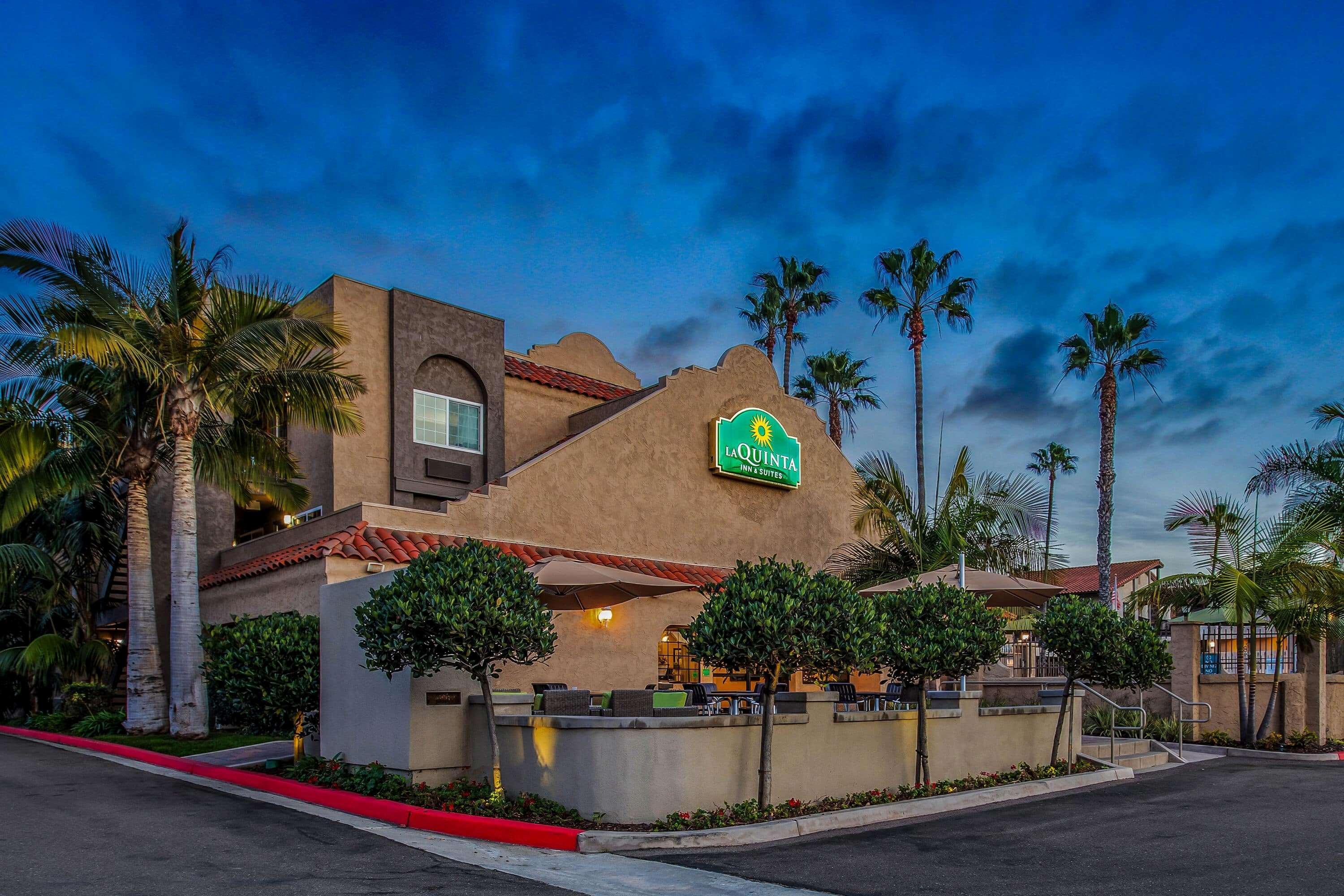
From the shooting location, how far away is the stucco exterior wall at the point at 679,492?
21938 millimetres

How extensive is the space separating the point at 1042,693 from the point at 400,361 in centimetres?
1549

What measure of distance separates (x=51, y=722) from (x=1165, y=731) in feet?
77.3

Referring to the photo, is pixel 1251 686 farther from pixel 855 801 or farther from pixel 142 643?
pixel 142 643

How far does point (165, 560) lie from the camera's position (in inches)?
979

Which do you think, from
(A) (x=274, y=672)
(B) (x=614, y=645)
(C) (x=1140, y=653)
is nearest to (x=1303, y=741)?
(C) (x=1140, y=653)

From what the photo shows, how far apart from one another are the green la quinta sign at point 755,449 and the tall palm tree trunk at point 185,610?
11.8m

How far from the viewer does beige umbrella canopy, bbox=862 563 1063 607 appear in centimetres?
1819

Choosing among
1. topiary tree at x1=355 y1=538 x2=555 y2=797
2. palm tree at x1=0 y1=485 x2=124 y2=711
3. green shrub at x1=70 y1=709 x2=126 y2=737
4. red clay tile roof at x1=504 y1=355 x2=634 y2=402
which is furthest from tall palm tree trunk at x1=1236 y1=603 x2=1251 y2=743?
palm tree at x1=0 y1=485 x2=124 y2=711

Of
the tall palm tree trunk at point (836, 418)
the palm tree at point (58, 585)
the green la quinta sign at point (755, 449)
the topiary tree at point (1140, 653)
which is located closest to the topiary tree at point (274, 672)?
the palm tree at point (58, 585)

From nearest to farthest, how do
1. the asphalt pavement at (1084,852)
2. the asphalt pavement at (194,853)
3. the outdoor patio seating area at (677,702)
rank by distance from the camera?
the asphalt pavement at (194,853) < the asphalt pavement at (1084,852) < the outdoor patio seating area at (677,702)

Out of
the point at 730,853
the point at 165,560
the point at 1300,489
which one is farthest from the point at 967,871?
the point at 165,560

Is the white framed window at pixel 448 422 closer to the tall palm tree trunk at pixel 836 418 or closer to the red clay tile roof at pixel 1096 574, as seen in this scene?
the tall palm tree trunk at pixel 836 418

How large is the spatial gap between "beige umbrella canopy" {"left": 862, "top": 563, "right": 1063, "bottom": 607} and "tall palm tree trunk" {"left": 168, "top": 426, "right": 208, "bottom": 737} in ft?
40.1

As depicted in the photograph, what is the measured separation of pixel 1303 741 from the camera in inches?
823
